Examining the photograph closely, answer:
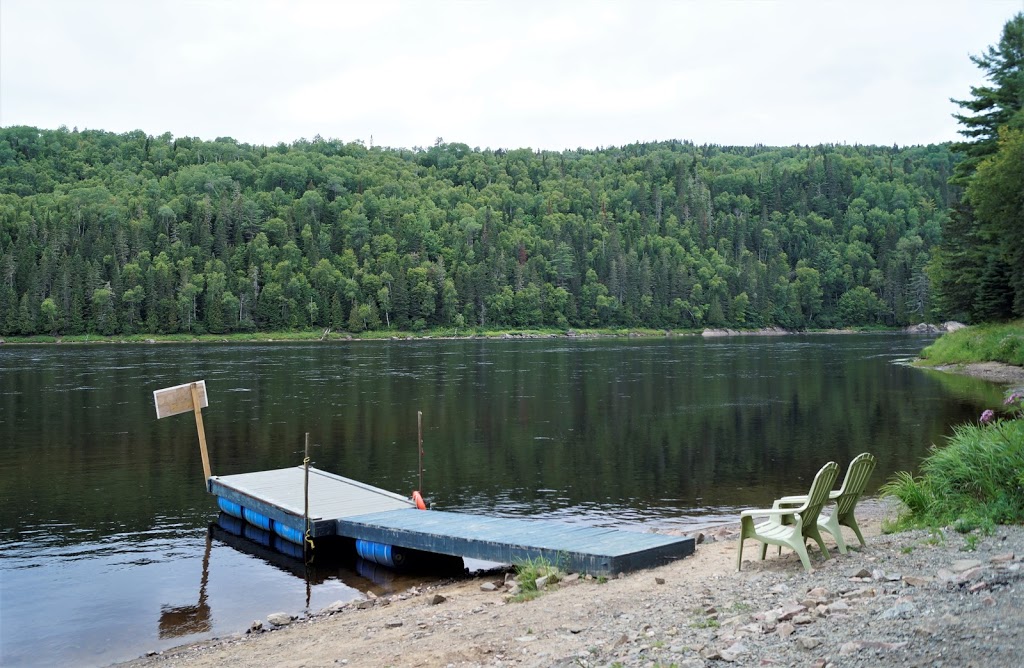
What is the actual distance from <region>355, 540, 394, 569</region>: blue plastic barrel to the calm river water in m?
0.26

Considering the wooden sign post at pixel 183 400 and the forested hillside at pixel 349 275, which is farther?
the forested hillside at pixel 349 275

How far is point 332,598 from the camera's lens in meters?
14.6

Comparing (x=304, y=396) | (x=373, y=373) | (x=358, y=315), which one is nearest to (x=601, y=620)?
(x=304, y=396)

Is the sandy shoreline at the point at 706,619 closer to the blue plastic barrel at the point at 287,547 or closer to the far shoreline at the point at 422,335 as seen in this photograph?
the blue plastic barrel at the point at 287,547

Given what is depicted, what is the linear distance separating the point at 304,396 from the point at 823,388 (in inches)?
1118

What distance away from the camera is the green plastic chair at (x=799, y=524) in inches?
404

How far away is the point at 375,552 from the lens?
16109mm

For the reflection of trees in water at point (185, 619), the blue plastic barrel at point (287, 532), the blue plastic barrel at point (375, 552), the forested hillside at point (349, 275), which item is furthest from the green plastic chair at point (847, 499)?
the forested hillside at point (349, 275)

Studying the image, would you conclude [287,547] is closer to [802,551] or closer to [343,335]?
[802,551]

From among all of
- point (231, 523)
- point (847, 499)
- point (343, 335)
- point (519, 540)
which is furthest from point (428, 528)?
point (343, 335)

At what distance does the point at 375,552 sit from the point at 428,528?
1.40 metres

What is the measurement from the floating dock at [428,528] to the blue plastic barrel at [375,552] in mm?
170

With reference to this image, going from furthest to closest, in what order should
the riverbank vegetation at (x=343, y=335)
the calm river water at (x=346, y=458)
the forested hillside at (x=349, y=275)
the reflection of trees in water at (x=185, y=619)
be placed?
the forested hillside at (x=349, y=275), the riverbank vegetation at (x=343, y=335), the calm river water at (x=346, y=458), the reflection of trees in water at (x=185, y=619)

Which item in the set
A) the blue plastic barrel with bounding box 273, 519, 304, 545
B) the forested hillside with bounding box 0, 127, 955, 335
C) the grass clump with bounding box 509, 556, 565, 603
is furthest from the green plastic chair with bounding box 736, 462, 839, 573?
the forested hillside with bounding box 0, 127, 955, 335
